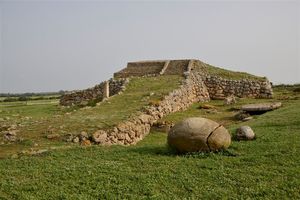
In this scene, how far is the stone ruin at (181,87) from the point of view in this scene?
74.6 feet

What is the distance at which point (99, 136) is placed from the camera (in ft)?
46.1

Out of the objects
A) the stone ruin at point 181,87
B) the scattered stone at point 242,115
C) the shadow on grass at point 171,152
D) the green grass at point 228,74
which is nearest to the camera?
the shadow on grass at point 171,152

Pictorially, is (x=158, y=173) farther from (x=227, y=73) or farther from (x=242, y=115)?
(x=227, y=73)

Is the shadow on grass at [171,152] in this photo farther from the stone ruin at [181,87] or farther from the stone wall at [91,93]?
the stone wall at [91,93]

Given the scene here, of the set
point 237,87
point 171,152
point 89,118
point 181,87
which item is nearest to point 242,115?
point 181,87

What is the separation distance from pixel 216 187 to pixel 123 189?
6.25ft

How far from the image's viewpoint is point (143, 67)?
31938 mm

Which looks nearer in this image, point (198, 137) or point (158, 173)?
point (158, 173)

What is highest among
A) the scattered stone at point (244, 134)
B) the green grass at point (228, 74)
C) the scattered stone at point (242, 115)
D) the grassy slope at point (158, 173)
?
the green grass at point (228, 74)

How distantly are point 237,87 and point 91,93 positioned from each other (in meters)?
10.1

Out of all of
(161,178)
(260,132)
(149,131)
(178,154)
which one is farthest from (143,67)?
(161,178)

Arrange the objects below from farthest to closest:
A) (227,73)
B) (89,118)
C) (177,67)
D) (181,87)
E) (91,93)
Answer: (177,67) → (227,73) → (91,93) → (181,87) → (89,118)

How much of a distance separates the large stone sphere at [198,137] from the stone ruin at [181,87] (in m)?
7.94

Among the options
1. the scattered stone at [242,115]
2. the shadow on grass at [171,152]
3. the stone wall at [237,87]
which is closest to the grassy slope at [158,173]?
the shadow on grass at [171,152]
